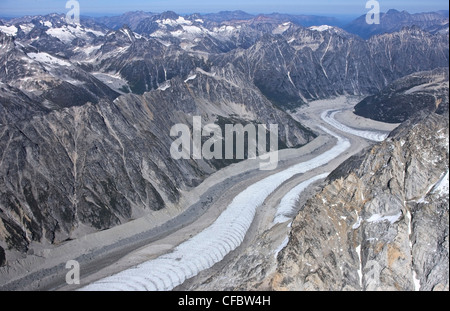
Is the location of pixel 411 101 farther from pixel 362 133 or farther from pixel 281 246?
pixel 281 246

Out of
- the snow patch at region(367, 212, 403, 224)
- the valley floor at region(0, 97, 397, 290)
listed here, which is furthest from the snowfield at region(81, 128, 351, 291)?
the snow patch at region(367, 212, 403, 224)

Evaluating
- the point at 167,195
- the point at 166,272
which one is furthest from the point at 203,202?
the point at 166,272

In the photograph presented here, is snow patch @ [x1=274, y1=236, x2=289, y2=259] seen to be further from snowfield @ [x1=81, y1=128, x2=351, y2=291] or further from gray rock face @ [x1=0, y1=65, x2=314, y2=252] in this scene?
gray rock face @ [x1=0, y1=65, x2=314, y2=252]

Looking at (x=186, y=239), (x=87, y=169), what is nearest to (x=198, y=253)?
(x=186, y=239)

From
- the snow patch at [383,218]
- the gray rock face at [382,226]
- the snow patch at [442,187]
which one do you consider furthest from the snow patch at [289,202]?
the snow patch at [442,187]

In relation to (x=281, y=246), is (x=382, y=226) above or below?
above

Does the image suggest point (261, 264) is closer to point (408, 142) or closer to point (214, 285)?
point (214, 285)
